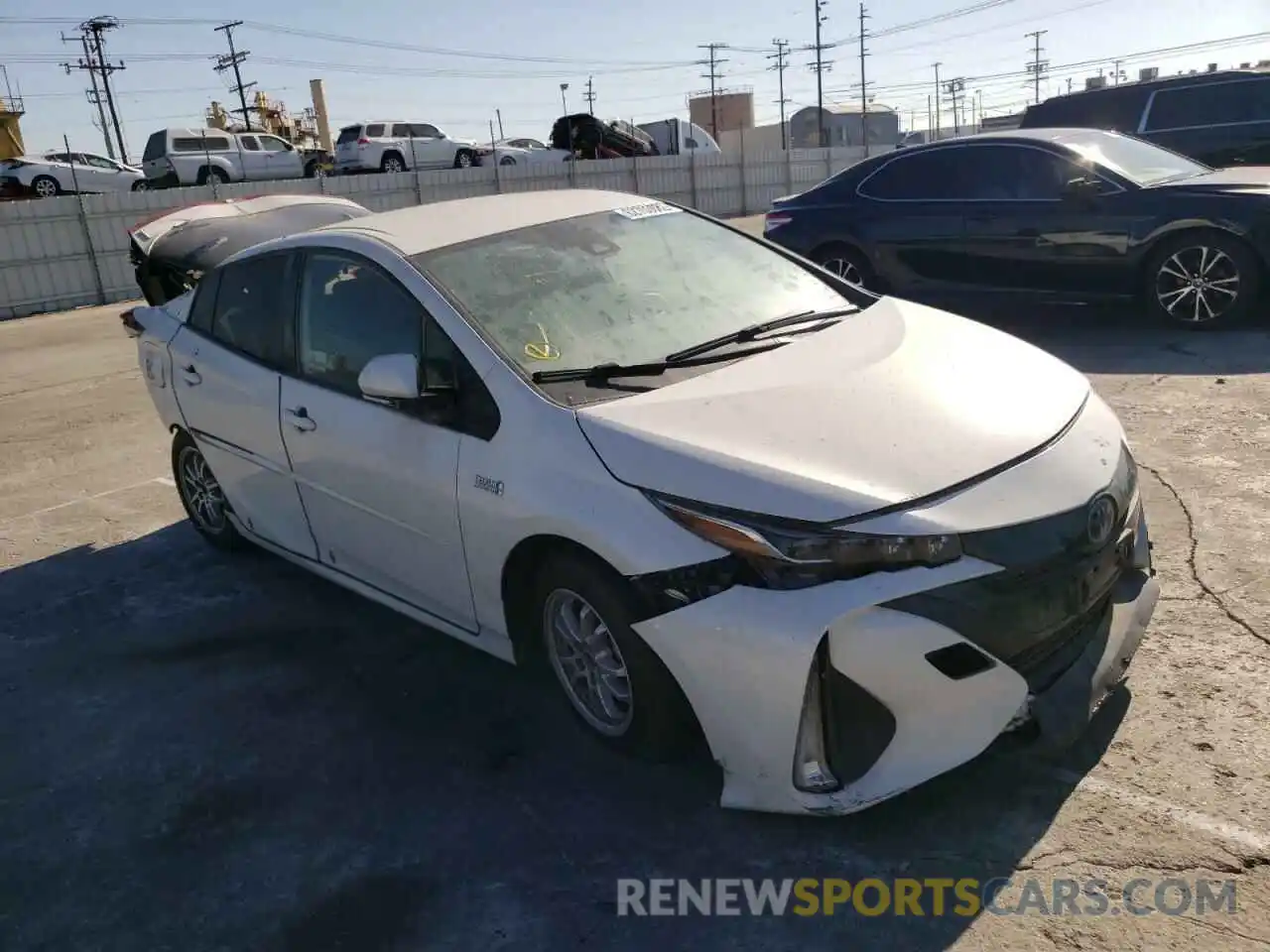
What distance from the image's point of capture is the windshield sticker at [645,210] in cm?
412

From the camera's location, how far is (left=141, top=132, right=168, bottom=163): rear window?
2823cm

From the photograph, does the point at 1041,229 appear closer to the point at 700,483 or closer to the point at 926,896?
the point at 700,483

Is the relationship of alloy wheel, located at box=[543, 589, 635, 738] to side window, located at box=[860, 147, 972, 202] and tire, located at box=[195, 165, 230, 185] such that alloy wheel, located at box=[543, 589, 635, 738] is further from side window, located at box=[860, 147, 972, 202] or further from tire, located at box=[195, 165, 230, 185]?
tire, located at box=[195, 165, 230, 185]

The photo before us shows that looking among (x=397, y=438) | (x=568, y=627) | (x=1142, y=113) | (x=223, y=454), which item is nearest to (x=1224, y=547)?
(x=568, y=627)

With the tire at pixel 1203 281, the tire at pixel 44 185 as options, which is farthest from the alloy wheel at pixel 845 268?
the tire at pixel 44 185

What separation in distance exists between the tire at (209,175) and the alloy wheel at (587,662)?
28.9 metres

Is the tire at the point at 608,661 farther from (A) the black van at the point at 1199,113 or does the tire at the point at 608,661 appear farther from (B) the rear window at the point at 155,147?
(B) the rear window at the point at 155,147

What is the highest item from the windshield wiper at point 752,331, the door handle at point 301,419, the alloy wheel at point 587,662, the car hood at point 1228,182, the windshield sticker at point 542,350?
the car hood at point 1228,182

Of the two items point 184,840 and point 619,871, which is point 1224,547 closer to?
point 619,871

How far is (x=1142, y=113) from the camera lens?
1064 centimetres

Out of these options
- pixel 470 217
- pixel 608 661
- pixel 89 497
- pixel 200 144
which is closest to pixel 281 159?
pixel 200 144

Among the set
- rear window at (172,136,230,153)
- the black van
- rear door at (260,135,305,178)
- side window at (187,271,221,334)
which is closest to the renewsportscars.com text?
side window at (187,271,221,334)

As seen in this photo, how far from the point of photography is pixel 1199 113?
10406 millimetres

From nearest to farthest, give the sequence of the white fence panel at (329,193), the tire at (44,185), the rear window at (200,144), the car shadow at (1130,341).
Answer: the car shadow at (1130,341) < the white fence panel at (329,193) < the tire at (44,185) < the rear window at (200,144)
